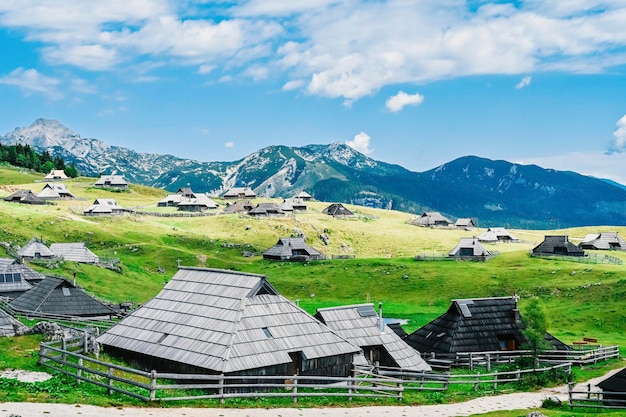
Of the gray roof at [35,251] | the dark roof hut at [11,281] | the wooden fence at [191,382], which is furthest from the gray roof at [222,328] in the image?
the gray roof at [35,251]

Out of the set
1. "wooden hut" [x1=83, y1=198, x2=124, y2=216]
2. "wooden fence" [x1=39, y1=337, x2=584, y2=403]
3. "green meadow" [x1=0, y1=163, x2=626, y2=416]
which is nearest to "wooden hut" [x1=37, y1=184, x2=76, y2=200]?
"green meadow" [x1=0, y1=163, x2=626, y2=416]

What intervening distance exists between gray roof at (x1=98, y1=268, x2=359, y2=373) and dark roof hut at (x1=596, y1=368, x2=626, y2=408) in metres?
13.6

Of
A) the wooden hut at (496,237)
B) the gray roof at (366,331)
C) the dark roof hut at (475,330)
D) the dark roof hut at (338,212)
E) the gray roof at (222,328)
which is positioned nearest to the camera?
the gray roof at (222,328)

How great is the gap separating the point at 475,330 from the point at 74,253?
61.4 metres

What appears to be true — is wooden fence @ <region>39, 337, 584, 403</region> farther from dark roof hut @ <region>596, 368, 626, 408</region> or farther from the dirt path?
dark roof hut @ <region>596, 368, 626, 408</region>

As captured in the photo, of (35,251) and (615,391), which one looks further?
(35,251)

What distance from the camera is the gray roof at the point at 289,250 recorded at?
4537 inches

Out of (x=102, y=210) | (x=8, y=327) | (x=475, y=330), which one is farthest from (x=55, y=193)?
(x=475, y=330)

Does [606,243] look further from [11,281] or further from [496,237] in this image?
[11,281]

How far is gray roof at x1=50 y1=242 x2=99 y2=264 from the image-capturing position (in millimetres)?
88562

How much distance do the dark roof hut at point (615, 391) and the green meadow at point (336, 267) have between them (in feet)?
89.1

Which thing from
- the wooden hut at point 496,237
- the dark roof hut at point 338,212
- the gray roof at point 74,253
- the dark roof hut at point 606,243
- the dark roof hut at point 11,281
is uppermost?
the dark roof hut at point 338,212

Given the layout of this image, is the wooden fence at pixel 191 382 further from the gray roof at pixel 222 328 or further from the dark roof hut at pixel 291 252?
the dark roof hut at pixel 291 252

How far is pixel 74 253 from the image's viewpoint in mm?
89438
